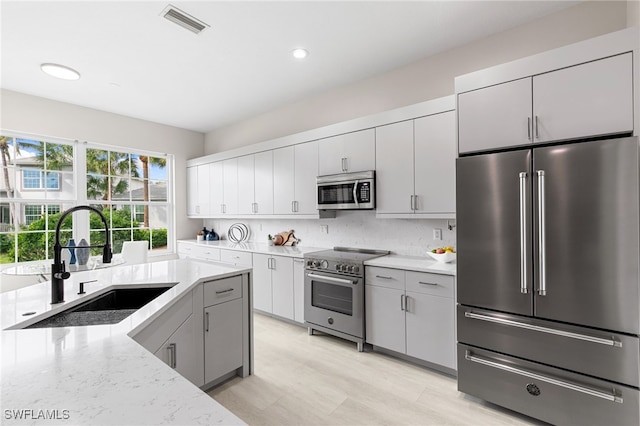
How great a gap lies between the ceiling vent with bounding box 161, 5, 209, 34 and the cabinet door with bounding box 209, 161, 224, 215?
266 cm

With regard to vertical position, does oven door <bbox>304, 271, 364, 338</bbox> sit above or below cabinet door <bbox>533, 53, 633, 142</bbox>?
below

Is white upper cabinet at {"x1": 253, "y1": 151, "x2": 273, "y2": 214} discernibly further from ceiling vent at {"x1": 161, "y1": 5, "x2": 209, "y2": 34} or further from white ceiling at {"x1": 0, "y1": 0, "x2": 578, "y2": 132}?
ceiling vent at {"x1": 161, "y1": 5, "x2": 209, "y2": 34}

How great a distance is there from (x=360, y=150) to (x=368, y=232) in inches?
38.5

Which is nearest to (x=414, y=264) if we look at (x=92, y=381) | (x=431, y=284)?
(x=431, y=284)

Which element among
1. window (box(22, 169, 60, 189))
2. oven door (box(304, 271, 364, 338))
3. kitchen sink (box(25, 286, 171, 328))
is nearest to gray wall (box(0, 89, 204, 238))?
window (box(22, 169, 60, 189))

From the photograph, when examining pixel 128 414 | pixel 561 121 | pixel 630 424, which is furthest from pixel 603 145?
pixel 128 414

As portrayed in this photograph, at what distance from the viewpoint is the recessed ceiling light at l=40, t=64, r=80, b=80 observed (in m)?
3.14

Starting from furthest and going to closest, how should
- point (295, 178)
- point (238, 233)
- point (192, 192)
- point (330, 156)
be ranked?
point (192, 192)
point (238, 233)
point (295, 178)
point (330, 156)

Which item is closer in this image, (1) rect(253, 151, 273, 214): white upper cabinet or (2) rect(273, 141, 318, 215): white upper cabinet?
(2) rect(273, 141, 318, 215): white upper cabinet

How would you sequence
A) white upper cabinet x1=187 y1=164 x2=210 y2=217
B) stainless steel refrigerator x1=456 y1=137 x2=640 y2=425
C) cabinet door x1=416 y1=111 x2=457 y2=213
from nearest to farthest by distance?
stainless steel refrigerator x1=456 y1=137 x2=640 y2=425 → cabinet door x1=416 y1=111 x2=457 y2=213 → white upper cabinet x1=187 y1=164 x2=210 y2=217

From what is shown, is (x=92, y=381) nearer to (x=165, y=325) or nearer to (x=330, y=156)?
(x=165, y=325)

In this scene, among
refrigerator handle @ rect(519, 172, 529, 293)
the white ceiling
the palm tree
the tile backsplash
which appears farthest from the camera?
the palm tree

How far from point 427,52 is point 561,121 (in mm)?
1598

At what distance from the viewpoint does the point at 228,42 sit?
2.78m
